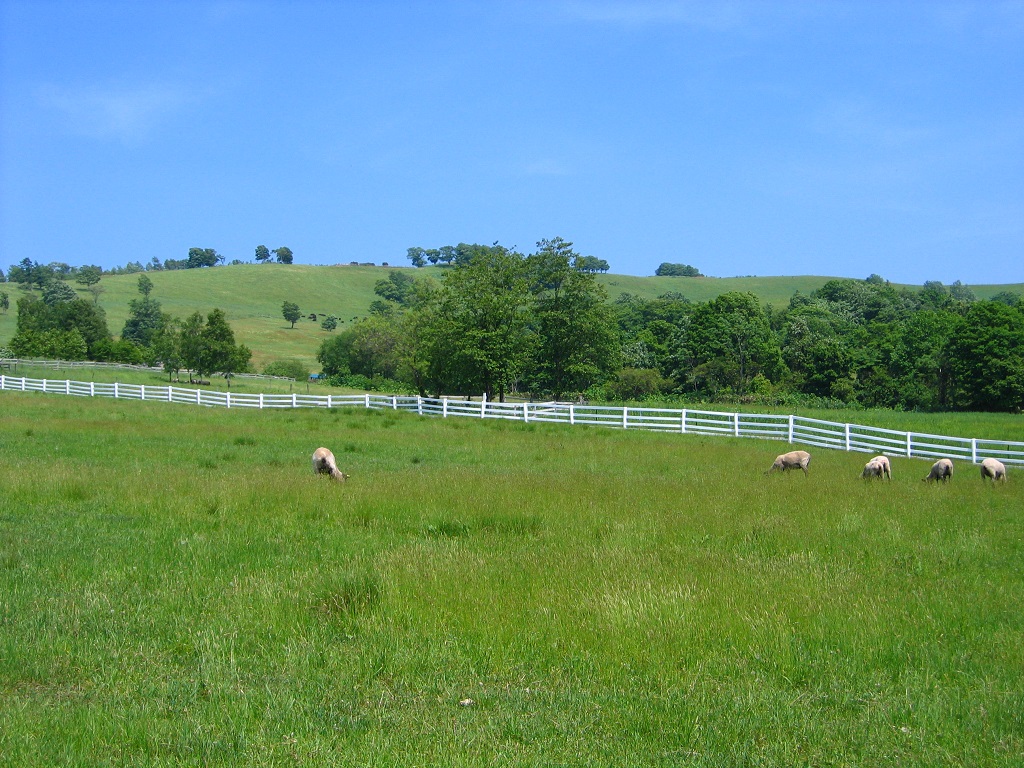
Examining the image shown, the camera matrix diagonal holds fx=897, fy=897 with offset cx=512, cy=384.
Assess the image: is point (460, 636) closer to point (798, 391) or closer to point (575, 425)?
point (575, 425)

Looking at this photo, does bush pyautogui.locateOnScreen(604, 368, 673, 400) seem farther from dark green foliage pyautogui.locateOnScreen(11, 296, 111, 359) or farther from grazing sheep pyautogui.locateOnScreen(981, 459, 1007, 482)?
grazing sheep pyautogui.locateOnScreen(981, 459, 1007, 482)

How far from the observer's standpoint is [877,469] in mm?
19250

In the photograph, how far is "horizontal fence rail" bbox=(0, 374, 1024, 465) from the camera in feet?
89.2

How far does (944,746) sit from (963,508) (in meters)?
10.2

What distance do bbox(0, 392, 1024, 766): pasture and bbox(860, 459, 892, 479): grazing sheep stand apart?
4.32 meters

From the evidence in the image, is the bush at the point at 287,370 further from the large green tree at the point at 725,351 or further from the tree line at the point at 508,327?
the large green tree at the point at 725,351

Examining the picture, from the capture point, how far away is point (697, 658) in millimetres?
6699

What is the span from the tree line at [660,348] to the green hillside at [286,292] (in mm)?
32493

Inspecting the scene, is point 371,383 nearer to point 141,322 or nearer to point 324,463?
point 141,322

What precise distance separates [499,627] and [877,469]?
47.3 ft

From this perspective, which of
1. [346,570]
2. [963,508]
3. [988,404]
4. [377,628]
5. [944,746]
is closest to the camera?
[944,746]

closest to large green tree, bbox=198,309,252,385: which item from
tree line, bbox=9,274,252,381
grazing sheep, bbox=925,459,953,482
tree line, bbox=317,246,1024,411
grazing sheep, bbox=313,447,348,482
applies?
tree line, bbox=9,274,252,381

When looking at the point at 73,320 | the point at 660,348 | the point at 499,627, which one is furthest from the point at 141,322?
the point at 499,627

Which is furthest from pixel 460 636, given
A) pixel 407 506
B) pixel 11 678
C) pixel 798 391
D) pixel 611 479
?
pixel 798 391
